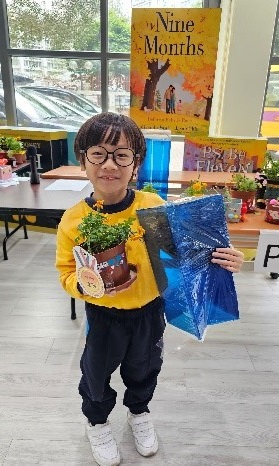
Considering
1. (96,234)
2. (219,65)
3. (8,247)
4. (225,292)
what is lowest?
(8,247)

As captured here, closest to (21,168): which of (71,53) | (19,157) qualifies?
(19,157)

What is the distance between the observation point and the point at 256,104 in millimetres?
3068

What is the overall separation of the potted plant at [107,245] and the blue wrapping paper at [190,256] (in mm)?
79

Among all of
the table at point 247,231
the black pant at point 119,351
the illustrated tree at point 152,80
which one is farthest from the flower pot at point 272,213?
the illustrated tree at point 152,80

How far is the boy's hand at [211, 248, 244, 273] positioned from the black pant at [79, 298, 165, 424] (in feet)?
0.88

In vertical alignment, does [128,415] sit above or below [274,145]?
below

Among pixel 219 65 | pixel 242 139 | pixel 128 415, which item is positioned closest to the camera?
pixel 128 415

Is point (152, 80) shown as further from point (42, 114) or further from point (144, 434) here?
point (144, 434)

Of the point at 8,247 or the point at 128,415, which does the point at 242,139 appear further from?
the point at 8,247

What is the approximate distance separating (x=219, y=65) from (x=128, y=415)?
2895 mm

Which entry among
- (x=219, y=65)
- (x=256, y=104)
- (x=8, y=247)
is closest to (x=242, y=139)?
(x=256, y=104)

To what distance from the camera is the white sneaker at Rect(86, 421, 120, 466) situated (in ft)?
4.11

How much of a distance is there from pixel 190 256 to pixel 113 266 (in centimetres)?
21

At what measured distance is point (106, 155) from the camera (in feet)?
2.87
